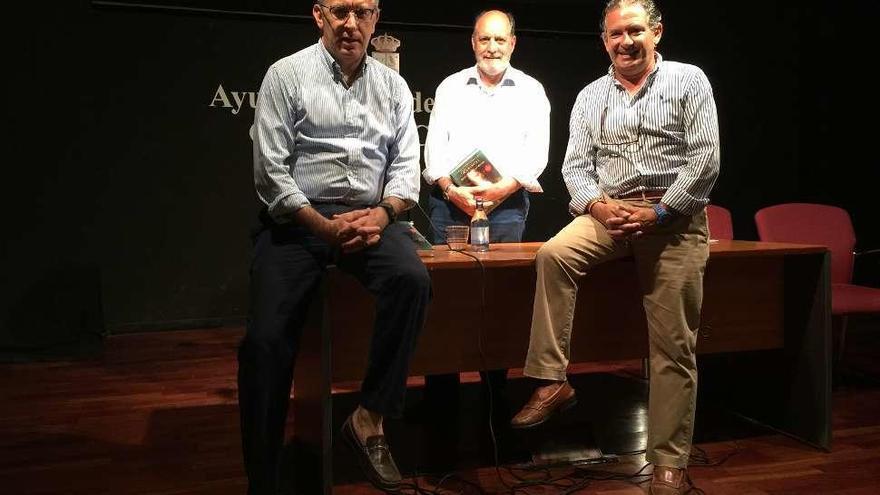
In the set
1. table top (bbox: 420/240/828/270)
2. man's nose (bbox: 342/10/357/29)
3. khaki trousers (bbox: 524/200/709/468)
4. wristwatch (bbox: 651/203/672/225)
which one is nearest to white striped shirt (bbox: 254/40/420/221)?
man's nose (bbox: 342/10/357/29)

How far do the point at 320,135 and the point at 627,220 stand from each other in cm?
103

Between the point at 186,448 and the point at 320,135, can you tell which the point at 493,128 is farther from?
the point at 186,448

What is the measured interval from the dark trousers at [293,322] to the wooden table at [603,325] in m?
0.10

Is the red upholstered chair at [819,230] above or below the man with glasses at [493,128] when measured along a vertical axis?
below

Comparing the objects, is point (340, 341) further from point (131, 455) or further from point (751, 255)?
point (751, 255)

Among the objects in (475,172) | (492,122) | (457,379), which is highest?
(492,122)

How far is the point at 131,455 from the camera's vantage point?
2752 mm

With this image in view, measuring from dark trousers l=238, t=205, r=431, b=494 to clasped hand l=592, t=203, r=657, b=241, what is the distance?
65cm

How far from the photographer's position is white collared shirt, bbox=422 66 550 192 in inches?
132

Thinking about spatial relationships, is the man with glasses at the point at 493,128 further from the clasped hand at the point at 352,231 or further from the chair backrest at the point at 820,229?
the chair backrest at the point at 820,229

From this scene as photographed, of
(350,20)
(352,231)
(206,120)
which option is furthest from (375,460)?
(206,120)

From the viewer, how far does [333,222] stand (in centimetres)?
222

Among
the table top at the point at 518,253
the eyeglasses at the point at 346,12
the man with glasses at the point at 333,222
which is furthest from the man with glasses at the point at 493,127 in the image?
the eyeglasses at the point at 346,12

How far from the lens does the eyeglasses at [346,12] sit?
7.80 feet
